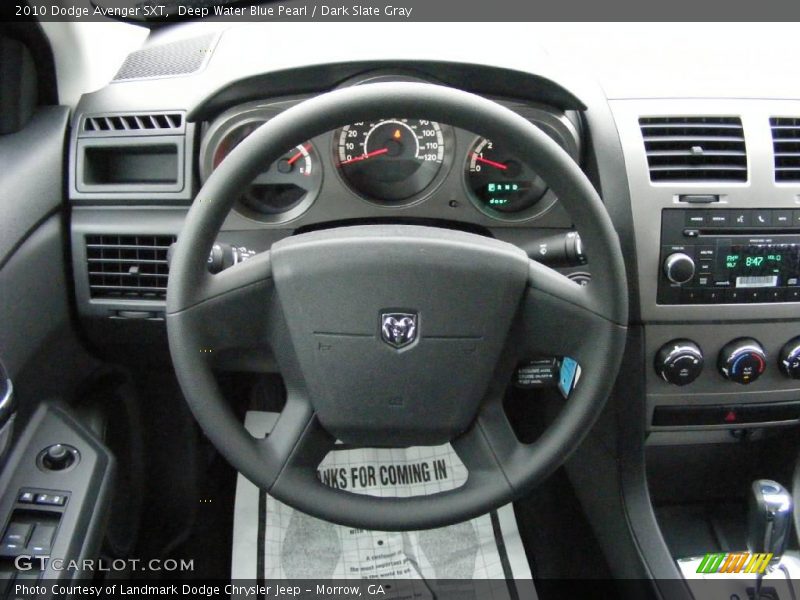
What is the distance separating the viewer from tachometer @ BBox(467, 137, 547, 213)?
3.92ft

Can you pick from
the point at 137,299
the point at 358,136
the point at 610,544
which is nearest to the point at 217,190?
the point at 358,136

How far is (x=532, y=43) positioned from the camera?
1.27 m

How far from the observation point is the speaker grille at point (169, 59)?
129 cm

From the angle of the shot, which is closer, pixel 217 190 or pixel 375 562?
pixel 217 190

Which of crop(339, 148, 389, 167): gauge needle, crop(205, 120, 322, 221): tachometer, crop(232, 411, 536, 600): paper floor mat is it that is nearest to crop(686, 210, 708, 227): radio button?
crop(339, 148, 389, 167): gauge needle

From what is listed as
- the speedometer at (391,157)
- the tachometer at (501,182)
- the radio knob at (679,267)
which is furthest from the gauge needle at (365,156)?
the radio knob at (679,267)

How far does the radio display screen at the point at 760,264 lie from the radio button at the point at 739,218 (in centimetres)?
4

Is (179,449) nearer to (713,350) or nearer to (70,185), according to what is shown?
(70,185)

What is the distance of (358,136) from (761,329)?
76 centimetres

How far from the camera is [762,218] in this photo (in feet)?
3.94

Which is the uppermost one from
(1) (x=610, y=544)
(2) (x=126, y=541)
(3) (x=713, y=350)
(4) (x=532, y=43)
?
(4) (x=532, y=43)

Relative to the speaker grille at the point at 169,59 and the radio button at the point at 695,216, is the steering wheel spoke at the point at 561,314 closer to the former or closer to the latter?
the radio button at the point at 695,216

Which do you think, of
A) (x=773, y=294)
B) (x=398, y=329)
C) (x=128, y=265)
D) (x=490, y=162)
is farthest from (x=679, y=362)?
(x=128, y=265)

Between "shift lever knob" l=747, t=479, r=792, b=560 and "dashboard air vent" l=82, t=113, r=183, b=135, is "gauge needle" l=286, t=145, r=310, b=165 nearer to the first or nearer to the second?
"dashboard air vent" l=82, t=113, r=183, b=135
